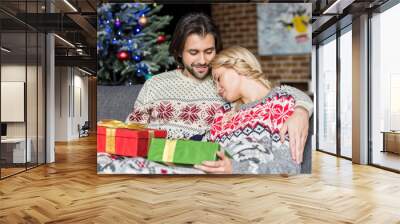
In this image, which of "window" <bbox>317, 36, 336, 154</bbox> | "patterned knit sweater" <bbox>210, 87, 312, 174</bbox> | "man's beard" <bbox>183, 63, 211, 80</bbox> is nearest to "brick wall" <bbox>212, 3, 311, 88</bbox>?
"patterned knit sweater" <bbox>210, 87, 312, 174</bbox>

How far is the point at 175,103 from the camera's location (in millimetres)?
5926

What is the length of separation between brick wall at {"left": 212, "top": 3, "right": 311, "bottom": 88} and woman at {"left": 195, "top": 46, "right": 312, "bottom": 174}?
0.11 m

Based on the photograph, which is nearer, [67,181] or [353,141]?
[67,181]

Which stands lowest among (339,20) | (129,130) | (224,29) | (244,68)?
(129,130)

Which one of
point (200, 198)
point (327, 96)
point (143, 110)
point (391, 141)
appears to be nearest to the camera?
point (200, 198)

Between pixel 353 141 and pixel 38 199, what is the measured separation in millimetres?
5872

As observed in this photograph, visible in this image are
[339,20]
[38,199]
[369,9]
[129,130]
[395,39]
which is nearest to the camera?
[38,199]

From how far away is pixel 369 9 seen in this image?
746cm

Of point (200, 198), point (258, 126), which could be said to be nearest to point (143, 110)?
point (258, 126)

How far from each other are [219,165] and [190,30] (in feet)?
6.40

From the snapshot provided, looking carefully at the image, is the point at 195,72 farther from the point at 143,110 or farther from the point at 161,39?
the point at 143,110

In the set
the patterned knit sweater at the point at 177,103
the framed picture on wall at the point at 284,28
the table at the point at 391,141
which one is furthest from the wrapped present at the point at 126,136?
the table at the point at 391,141

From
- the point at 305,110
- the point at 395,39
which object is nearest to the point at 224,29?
the point at 305,110

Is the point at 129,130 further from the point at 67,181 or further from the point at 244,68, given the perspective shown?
the point at 244,68
